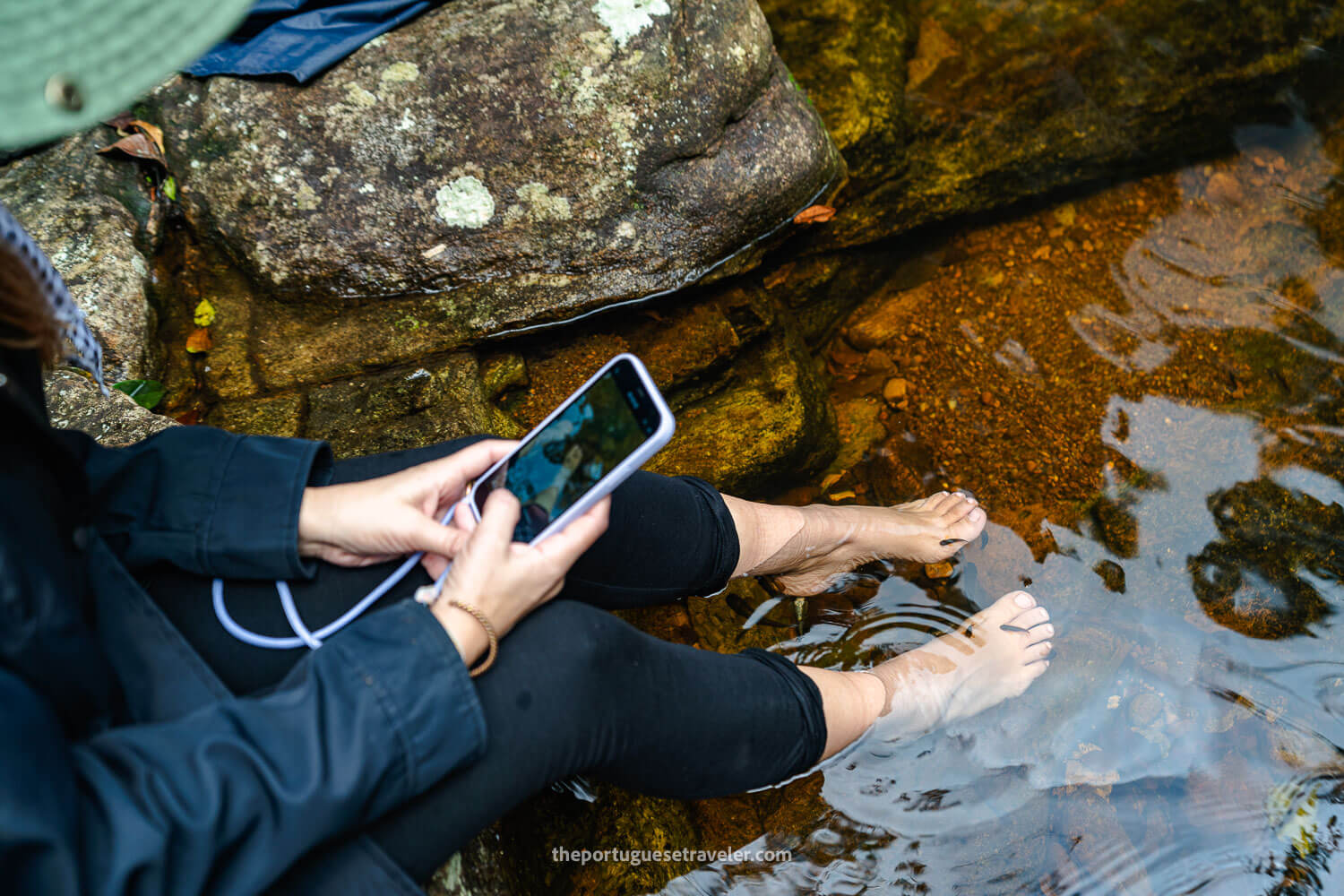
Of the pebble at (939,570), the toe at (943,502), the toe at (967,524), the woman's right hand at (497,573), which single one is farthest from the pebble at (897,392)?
the woman's right hand at (497,573)

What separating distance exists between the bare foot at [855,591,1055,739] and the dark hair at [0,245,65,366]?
218cm

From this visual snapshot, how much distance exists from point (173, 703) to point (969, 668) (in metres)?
2.16

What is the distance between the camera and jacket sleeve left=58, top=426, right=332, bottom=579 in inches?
62.9

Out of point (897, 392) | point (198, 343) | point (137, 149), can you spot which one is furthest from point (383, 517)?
point (897, 392)

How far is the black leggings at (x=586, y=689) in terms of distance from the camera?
1.50 meters

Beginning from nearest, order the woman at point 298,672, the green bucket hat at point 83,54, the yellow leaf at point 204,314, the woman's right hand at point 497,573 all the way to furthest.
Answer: the green bucket hat at point 83,54 → the woman at point 298,672 → the woman's right hand at point 497,573 → the yellow leaf at point 204,314

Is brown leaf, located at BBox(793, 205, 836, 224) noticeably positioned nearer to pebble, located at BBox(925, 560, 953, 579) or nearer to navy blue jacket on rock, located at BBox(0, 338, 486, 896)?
pebble, located at BBox(925, 560, 953, 579)

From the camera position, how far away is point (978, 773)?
7.91 ft

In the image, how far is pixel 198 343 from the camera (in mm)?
2801

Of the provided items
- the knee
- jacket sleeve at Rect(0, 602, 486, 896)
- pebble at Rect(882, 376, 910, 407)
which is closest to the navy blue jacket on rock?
jacket sleeve at Rect(0, 602, 486, 896)

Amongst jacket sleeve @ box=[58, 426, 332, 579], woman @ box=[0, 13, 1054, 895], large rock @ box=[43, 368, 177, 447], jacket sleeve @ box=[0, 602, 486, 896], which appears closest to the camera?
jacket sleeve @ box=[0, 602, 486, 896]

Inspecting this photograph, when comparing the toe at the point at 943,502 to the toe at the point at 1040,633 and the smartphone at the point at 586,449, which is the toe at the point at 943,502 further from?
the smartphone at the point at 586,449

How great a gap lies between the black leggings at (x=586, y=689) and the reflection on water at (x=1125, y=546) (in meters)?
0.71

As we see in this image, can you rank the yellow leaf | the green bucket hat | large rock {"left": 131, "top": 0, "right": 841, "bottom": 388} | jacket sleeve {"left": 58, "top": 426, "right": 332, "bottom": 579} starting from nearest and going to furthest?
the green bucket hat → jacket sleeve {"left": 58, "top": 426, "right": 332, "bottom": 579} → large rock {"left": 131, "top": 0, "right": 841, "bottom": 388} → the yellow leaf
